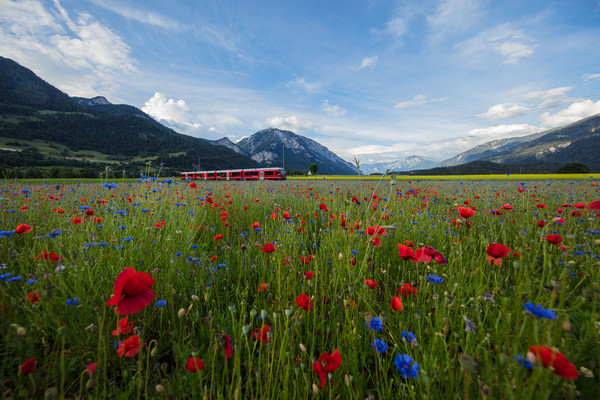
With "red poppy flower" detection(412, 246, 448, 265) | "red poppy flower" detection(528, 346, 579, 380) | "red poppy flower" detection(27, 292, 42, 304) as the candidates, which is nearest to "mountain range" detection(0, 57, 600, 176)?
"red poppy flower" detection(27, 292, 42, 304)

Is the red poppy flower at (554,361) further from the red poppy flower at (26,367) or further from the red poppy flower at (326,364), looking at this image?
the red poppy flower at (26,367)

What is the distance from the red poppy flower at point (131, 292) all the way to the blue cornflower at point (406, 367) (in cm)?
93

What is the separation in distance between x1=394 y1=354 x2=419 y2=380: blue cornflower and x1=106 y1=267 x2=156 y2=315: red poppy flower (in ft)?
3.07

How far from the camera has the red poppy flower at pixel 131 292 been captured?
798mm

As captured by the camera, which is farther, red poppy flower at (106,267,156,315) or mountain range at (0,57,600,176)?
mountain range at (0,57,600,176)

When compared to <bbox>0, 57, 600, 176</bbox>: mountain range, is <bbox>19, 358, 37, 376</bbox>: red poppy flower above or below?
below

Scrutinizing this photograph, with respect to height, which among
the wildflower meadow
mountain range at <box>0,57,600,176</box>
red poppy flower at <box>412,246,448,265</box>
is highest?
mountain range at <box>0,57,600,176</box>

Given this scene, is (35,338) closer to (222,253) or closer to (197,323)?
(197,323)

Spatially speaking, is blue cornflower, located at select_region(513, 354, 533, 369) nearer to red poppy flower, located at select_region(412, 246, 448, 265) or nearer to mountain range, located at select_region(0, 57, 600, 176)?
red poppy flower, located at select_region(412, 246, 448, 265)

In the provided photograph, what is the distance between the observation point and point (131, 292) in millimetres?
833

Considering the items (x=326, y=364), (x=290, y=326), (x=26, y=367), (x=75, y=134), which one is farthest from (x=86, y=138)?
(x=326, y=364)

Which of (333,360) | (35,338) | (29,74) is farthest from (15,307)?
(29,74)

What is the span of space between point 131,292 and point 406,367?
3.50 feet

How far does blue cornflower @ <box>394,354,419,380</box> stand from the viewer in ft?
2.76
